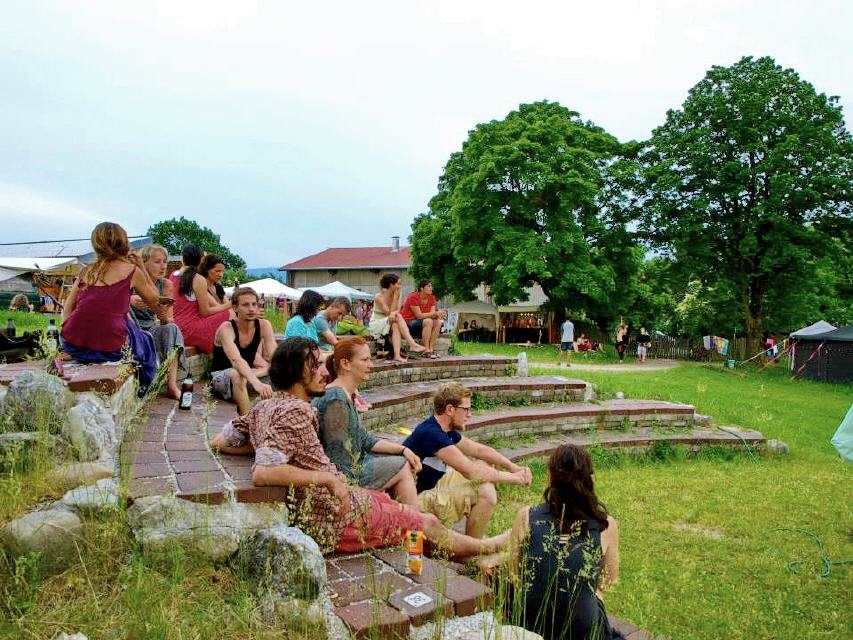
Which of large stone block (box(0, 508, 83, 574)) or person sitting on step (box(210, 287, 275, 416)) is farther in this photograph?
person sitting on step (box(210, 287, 275, 416))

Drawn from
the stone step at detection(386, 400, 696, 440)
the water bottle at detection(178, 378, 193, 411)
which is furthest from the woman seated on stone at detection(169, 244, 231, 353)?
the stone step at detection(386, 400, 696, 440)

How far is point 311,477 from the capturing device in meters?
2.90

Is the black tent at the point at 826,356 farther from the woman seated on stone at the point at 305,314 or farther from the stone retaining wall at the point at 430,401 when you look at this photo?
the woman seated on stone at the point at 305,314

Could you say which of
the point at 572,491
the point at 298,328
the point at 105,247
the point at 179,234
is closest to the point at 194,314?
the point at 298,328

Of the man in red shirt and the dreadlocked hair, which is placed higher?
the man in red shirt

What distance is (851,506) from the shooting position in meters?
6.65

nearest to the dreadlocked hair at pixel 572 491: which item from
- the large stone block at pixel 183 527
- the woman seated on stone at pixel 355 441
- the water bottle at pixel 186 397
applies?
the woman seated on stone at pixel 355 441

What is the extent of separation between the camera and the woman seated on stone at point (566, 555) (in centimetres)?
263

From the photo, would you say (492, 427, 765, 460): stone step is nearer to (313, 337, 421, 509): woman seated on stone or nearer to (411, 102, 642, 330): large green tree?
(313, 337, 421, 509): woman seated on stone

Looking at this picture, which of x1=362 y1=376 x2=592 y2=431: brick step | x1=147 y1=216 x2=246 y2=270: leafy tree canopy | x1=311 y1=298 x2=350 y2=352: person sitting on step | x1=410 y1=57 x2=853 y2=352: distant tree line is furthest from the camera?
x1=147 y1=216 x2=246 y2=270: leafy tree canopy

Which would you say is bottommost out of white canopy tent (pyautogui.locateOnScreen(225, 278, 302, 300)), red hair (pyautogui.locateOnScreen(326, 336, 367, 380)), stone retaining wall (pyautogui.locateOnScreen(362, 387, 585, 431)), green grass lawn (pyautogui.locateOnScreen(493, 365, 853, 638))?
green grass lawn (pyautogui.locateOnScreen(493, 365, 853, 638))

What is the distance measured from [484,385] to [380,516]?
5928mm

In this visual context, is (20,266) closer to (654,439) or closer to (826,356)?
(654,439)

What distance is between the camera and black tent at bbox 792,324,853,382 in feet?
64.0
